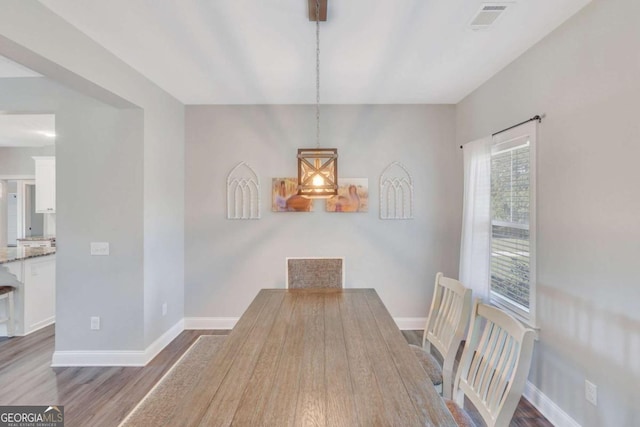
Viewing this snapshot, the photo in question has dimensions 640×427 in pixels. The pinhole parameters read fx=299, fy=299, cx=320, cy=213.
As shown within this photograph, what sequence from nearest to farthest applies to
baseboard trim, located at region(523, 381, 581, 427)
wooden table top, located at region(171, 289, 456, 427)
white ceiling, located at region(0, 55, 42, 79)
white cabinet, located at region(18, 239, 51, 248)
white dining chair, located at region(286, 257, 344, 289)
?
1. wooden table top, located at region(171, 289, 456, 427)
2. baseboard trim, located at region(523, 381, 581, 427)
3. white ceiling, located at region(0, 55, 42, 79)
4. white dining chair, located at region(286, 257, 344, 289)
5. white cabinet, located at region(18, 239, 51, 248)

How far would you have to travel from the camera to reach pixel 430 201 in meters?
3.58

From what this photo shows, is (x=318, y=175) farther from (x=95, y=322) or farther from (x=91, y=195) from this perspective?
(x=95, y=322)

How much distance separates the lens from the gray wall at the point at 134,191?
2.26 meters

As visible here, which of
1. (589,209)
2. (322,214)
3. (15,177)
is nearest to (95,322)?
(322,214)

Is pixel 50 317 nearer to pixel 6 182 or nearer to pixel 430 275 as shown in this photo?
pixel 6 182

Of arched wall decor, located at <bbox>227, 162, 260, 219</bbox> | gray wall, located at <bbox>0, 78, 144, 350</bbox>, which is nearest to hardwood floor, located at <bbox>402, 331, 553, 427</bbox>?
arched wall decor, located at <bbox>227, 162, 260, 219</bbox>

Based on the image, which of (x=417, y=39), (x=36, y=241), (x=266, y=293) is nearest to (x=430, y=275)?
(x=266, y=293)

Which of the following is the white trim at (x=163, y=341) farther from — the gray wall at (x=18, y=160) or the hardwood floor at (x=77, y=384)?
the gray wall at (x=18, y=160)

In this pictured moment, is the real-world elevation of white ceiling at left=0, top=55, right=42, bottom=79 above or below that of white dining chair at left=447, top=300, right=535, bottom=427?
above

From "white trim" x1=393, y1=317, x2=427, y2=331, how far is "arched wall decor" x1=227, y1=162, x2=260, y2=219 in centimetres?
212

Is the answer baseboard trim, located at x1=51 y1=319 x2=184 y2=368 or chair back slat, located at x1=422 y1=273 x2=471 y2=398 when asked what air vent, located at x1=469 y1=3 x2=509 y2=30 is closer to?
chair back slat, located at x1=422 y1=273 x2=471 y2=398

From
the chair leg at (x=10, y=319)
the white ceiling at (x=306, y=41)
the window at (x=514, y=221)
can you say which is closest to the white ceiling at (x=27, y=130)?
the chair leg at (x=10, y=319)

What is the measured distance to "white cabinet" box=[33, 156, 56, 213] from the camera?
5418 millimetres

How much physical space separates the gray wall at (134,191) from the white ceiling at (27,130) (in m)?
1.83
